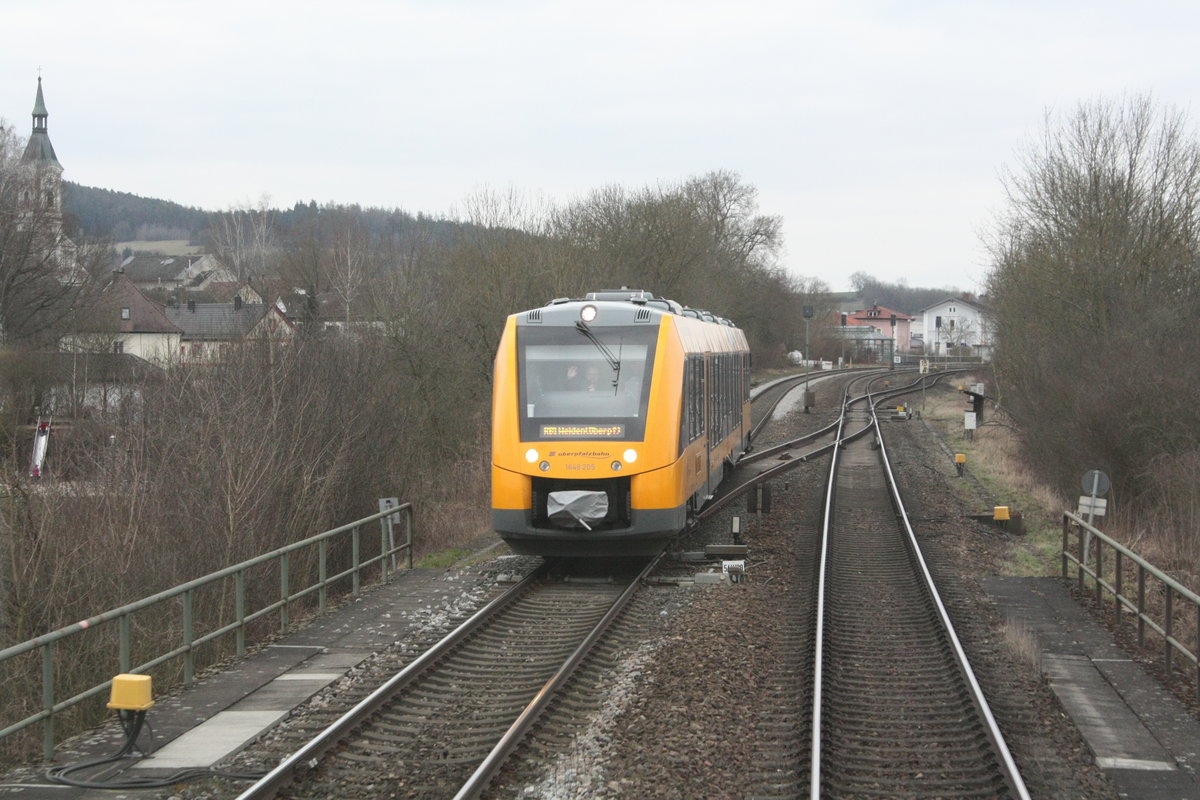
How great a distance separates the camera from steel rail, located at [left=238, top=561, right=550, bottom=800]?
263 inches

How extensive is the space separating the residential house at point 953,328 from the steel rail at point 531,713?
89.9 meters

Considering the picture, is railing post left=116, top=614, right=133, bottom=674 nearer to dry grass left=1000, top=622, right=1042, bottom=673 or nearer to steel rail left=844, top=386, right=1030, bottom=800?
steel rail left=844, top=386, right=1030, bottom=800

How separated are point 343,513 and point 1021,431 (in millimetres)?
15950

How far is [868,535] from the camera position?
17016 millimetres

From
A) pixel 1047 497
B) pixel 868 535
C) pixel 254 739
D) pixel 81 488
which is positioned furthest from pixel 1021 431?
pixel 254 739

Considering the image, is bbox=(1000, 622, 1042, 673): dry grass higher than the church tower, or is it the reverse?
the church tower

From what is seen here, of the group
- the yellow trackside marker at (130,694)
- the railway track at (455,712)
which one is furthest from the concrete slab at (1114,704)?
the yellow trackside marker at (130,694)

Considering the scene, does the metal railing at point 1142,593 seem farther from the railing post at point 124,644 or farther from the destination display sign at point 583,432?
the railing post at point 124,644

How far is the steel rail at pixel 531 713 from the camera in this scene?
6.72 metres

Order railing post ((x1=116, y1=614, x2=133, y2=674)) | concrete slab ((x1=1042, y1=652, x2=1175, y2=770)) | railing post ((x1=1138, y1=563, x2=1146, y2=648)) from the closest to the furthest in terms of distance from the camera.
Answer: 1. concrete slab ((x1=1042, y1=652, x2=1175, y2=770))
2. railing post ((x1=116, y1=614, x2=133, y2=674))
3. railing post ((x1=1138, y1=563, x2=1146, y2=648))

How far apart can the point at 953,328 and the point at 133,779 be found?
316 ft

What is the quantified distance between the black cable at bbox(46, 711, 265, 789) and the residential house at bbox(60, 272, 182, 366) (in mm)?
12252

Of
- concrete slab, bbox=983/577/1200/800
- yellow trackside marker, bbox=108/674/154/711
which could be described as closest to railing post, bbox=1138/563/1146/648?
concrete slab, bbox=983/577/1200/800

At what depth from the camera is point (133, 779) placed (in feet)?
23.1
